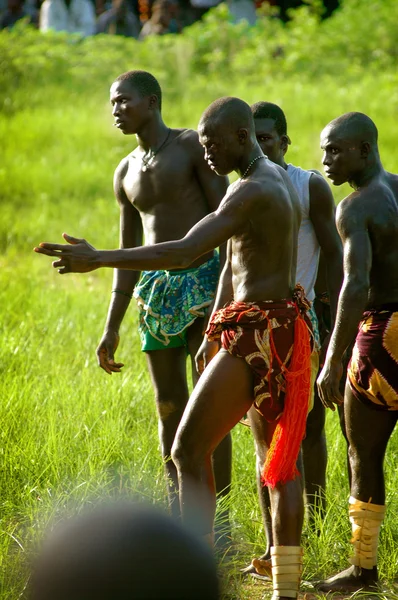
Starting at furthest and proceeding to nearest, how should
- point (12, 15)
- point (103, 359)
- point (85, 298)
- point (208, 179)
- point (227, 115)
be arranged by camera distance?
1. point (12, 15)
2. point (85, 298)
3. point (103, 359)
4. point (208, 179)
5. point (227, 115)

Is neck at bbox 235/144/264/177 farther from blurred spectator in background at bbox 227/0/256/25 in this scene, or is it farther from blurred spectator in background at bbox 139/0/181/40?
blurred spectator in background at bbox 227/0/256/25

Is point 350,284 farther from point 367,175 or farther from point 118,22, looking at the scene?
point 118,22

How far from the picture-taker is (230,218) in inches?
128

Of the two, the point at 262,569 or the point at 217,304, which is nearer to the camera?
the point at 217,304

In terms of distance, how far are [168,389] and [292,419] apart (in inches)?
39.3

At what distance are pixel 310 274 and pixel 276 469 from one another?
1.01 metres

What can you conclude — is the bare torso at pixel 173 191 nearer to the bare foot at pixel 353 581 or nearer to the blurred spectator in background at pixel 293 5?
the bare foot at pixel 353 581

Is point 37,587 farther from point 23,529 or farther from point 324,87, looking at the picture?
point 324,87

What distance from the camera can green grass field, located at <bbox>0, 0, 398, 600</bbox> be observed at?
404 centimetres

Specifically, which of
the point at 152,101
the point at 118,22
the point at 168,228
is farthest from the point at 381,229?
the point at 118,22

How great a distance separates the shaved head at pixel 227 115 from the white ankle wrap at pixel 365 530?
1.43m

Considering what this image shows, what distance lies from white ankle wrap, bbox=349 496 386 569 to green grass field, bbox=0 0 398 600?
0.47ft

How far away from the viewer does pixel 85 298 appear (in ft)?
26.1

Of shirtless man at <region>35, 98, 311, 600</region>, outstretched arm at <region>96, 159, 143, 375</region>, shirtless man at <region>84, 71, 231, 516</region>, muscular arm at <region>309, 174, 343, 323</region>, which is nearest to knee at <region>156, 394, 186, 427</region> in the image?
shirtless man at <region>84, 71, 231, 516</region>
